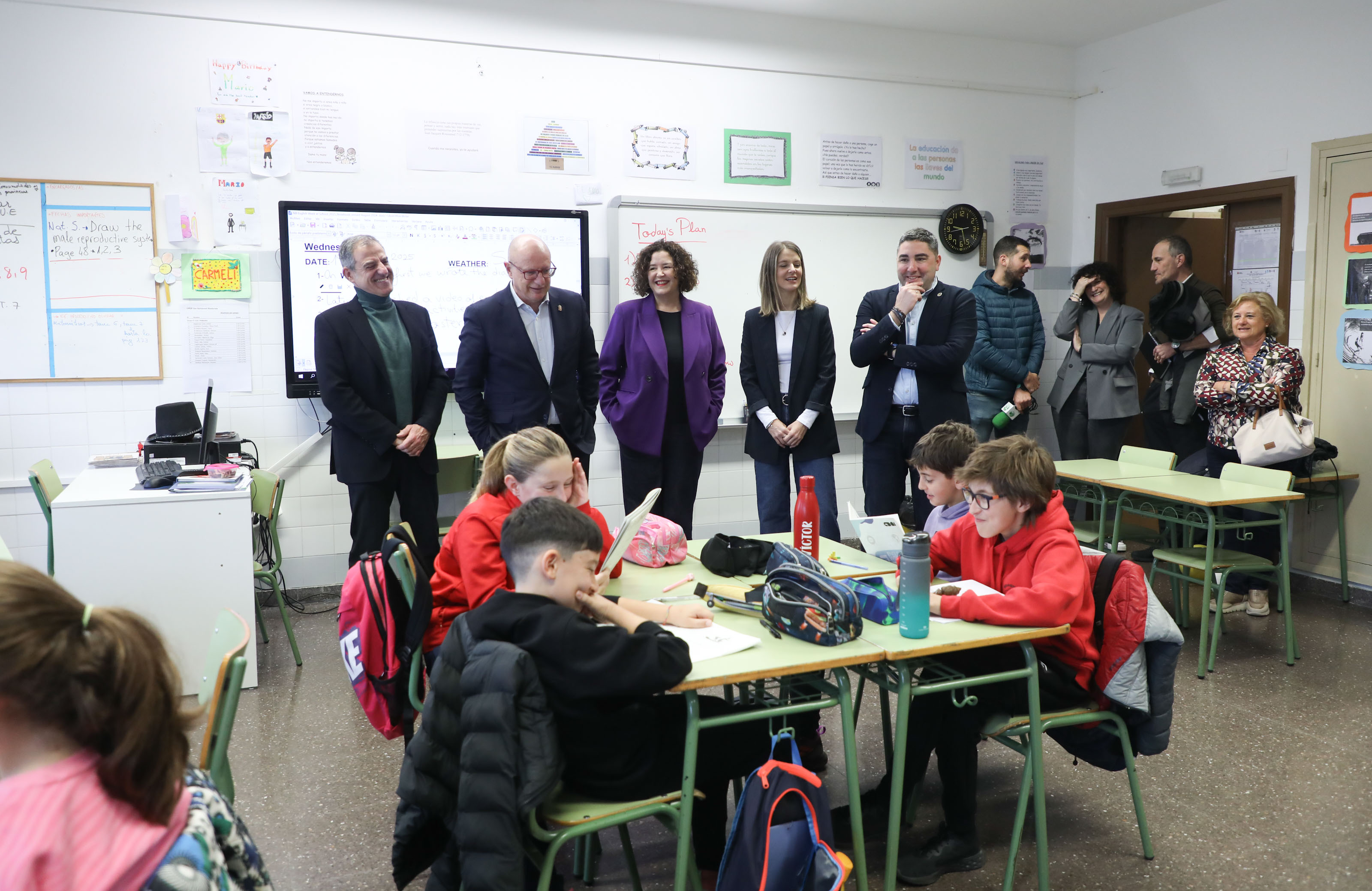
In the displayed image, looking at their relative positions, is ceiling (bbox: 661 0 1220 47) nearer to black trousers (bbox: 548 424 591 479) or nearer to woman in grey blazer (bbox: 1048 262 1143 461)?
woman in grey blazer (bbox: 1048 262 1143 461)

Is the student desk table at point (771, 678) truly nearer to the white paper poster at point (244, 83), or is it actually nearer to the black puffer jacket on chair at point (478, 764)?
the black puffer jacket on chair at point (478, 764)

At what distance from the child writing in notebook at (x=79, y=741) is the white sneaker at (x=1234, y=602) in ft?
15.5

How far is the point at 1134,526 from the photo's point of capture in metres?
4.49

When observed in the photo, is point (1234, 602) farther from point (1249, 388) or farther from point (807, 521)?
point (807, 521)

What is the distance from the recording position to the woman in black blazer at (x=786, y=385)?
4.01 metres

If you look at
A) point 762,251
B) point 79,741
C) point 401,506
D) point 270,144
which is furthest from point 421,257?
point 79,741

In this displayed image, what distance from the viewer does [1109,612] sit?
84.7 inches

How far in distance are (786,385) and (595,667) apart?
2596 mm

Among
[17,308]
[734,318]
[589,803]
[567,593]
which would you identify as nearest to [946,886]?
[589,803]

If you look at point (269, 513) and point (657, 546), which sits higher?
point (657, 546)

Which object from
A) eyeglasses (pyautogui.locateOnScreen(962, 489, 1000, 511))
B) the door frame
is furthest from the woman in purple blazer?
the door frame

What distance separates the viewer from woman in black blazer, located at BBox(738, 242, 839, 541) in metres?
4.01

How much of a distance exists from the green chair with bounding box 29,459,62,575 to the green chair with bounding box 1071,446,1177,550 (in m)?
4.05

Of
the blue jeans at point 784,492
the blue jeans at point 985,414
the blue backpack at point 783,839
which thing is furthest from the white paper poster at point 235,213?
the blue jeans at point 985,414
